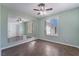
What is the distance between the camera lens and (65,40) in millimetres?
3496

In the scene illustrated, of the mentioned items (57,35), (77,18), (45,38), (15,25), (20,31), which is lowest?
(45,38)

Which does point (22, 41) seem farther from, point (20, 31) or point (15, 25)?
point (15, 25)

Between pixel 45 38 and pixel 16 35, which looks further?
pixel 45 38

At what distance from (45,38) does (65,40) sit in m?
1.50

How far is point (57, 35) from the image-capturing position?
3.81 m

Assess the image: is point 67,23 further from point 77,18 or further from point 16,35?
point 16,35

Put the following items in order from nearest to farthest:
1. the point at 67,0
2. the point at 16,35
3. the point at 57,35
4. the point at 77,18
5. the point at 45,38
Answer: the point at 67,0 < the point at 77,18 < the point at 16,35 < the point at 57,35 < the point at 45,38

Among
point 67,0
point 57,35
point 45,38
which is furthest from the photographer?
point 45,38

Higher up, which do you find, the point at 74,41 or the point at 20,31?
the point at 20,31

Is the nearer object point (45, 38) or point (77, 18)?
point (77, 18)

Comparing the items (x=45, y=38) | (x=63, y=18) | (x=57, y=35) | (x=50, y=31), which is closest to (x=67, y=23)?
(x=63, y=18)

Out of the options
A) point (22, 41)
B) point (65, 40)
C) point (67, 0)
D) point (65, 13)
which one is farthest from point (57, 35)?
point (67, 0)

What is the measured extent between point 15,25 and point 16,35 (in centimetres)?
52

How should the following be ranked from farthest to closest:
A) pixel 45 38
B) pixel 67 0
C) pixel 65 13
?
pixel 45 38 → pixel 65 13 → pixel 67 0
